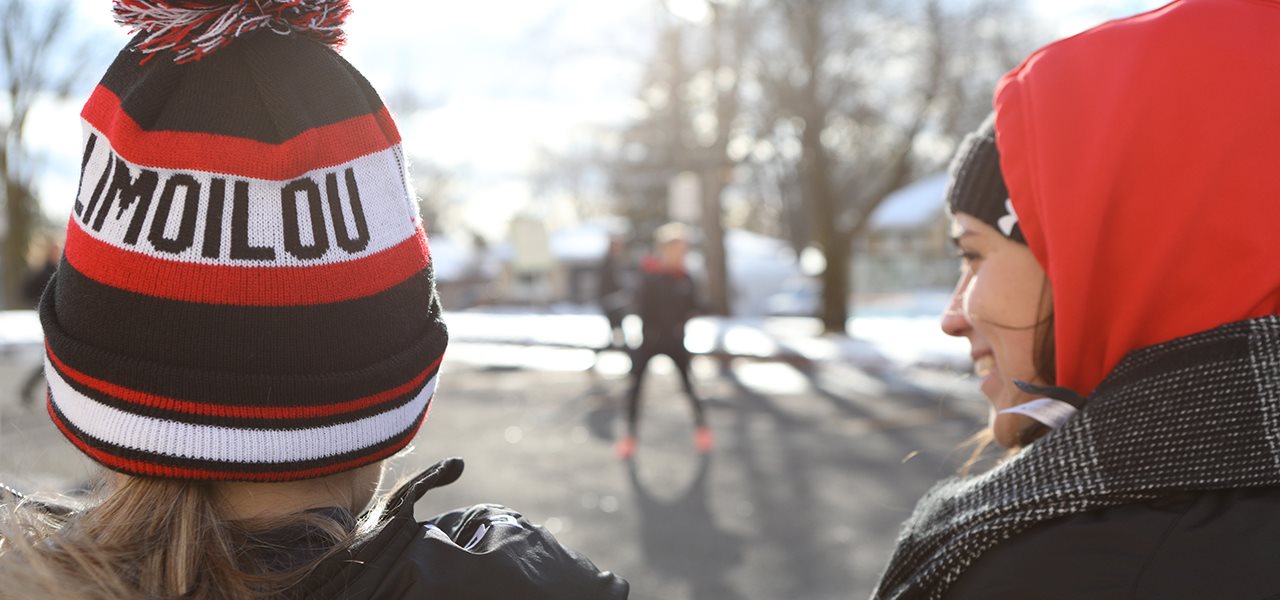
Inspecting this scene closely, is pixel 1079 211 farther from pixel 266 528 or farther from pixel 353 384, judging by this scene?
pixel 266 528

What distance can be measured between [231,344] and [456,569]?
1.20 feet

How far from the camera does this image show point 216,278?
118 cm

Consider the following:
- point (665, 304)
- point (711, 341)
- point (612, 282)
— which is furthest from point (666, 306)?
point (711, 341)

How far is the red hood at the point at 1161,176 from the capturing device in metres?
1.26

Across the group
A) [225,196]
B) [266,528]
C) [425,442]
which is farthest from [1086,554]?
[425,442]

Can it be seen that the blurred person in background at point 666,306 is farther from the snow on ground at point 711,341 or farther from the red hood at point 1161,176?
the red hood at point 1161,176

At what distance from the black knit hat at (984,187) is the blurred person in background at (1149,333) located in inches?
5.7

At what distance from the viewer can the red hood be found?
1.26 m

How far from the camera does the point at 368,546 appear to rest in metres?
1.20

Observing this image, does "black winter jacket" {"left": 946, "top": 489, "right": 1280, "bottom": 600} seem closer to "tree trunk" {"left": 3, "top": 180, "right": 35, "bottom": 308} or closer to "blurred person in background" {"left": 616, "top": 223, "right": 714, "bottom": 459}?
"blurred person in background" {"left": 616, "top": 223, "right": 714, "bottom": 459}

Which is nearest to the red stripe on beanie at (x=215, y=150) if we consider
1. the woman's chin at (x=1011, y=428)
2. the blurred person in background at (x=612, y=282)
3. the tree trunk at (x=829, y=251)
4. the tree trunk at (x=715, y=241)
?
the woman's chin at (x=1011, y=428)

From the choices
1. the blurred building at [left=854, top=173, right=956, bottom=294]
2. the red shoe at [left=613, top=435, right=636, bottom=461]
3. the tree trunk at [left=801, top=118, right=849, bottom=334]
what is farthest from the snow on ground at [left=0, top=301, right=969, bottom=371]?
the red shoe at [left=613, top=435, right=636, bottom=461]

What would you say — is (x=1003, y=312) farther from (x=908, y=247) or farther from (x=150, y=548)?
(x=908, y=247)

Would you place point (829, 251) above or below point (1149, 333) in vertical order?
below
